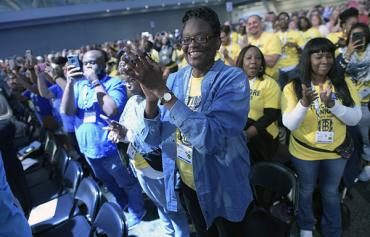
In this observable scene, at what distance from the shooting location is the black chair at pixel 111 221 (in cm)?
165

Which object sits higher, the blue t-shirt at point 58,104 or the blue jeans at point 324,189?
the blue t-shirt at point 58,104

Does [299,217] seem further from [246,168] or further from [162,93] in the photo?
[162,93]

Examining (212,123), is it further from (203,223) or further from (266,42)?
(266,42)

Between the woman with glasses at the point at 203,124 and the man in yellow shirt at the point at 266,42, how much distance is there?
269cm

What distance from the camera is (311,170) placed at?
199 centimetres

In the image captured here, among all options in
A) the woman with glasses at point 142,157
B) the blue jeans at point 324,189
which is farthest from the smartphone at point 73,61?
the blue jeans at point 324,189

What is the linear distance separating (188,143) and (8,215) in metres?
0.95

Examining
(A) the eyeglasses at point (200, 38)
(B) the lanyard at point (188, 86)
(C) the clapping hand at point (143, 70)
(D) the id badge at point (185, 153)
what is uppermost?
(A) the eyeglasses at point (200, 38)

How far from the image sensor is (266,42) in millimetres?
3887

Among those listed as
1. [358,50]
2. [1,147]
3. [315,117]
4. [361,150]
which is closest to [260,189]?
[315,117]

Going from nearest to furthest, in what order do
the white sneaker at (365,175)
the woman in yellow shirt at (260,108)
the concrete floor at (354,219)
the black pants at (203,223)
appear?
the black pants at (203,223), the concrete floor at (354,219), the woman in yellow shirt at (260,108), the white sneaker at (365,175)

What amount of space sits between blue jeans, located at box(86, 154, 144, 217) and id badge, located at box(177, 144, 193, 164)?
127cm

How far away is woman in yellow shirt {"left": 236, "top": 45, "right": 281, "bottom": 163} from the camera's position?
2340 mm

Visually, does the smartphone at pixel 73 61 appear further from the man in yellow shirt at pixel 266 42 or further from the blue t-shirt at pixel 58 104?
the man in yellow shirt at pixel 266 42
